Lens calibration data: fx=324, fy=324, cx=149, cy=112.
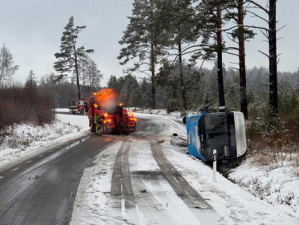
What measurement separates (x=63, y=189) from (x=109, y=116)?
1336 cm

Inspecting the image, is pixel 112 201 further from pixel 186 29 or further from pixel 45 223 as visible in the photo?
pixel 186 29

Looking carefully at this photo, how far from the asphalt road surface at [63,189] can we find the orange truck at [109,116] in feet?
26.6

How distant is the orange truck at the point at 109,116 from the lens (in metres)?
21.4

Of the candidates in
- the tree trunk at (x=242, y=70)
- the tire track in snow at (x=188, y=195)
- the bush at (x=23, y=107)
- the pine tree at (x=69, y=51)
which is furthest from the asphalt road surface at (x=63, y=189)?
the pine tree at (x=69, y=51)

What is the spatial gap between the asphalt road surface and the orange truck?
26.6 feet

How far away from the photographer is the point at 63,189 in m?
8.16

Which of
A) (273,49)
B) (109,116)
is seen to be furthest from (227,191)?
(109,116)

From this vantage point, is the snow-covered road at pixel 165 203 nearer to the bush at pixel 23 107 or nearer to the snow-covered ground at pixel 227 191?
the snow-covered ground at pixel 227 191

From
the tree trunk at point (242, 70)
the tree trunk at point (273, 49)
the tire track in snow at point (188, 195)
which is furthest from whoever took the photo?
the tree trunk at point (242, 70)

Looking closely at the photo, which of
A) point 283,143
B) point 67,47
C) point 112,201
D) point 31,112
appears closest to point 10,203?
point 112,201

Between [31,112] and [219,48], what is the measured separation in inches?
524

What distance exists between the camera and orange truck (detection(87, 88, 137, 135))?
70.3 ft

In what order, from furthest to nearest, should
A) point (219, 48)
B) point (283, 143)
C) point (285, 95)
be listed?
point (219, 48)
point (285, 95)
point (283, 143)

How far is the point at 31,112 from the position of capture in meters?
22.3
